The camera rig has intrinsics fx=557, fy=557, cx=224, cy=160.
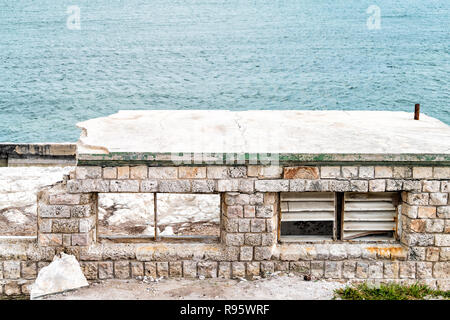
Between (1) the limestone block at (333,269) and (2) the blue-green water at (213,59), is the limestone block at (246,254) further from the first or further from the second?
(2) the blue-green water at (213,59)

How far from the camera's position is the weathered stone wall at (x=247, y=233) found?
879cm

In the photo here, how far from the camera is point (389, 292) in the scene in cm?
879

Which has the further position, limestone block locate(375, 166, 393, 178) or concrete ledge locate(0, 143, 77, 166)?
concrete ledge locate(0, 143, 77, 166)

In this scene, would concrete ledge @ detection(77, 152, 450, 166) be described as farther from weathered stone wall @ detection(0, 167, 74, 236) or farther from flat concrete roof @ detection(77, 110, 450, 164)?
weathered stone wall @ detection(0, 167, 74, 236)

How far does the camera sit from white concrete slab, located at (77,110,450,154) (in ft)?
29.4

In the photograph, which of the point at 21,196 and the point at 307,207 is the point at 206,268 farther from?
the point at 21,196

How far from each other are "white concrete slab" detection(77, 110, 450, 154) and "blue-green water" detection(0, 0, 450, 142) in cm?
2955

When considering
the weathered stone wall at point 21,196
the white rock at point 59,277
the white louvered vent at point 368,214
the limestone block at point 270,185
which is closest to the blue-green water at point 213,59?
the weathered stone wall at point 21,196

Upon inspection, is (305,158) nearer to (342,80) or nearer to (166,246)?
(166,246)

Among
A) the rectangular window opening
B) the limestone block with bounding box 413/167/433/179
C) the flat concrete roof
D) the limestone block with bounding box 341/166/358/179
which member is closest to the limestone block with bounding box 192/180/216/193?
the flat concrete roof

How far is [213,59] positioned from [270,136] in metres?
60.2

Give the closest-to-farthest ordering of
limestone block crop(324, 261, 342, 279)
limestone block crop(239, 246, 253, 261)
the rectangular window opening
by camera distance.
A: limestone block crop(239, 246, 253, 261) → limestone block crop(324, 261, 342, 279) → the rectangular window opening

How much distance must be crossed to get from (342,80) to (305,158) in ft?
168

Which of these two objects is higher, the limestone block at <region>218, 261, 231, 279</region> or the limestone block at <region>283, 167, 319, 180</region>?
the limestone block at <region>283, 167, 319, 180</region>
